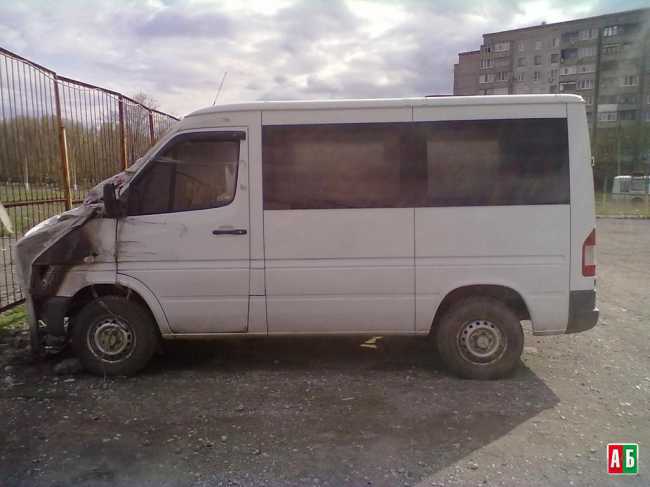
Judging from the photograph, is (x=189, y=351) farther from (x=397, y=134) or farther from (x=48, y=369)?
(x=397, y=134)

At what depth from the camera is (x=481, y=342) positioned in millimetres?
4602

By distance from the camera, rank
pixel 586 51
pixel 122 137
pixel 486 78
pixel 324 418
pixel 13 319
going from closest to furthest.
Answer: pixel 324 418, pixel 13 319, pixel 122 137, pixel 586 51, pixel 486 78

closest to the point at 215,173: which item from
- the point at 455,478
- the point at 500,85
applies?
the point at 455,478

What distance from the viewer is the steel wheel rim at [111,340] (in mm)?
4660

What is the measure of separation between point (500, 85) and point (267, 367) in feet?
199

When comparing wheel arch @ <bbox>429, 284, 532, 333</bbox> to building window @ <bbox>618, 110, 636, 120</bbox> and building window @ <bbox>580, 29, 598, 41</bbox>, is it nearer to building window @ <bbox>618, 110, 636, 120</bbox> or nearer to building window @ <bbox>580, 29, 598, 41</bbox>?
building window @ <bbox>618, 110, 636, 120</bbox>

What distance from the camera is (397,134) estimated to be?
4449mm

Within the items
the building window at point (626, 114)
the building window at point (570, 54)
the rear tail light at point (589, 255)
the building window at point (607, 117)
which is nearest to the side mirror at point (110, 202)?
the rear tail light at point (589, 255)

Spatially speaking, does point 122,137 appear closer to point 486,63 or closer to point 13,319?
point 13,319

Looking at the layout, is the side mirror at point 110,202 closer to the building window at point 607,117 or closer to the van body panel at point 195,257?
the van body panel at point 195,257

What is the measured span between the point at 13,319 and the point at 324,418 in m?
4.51

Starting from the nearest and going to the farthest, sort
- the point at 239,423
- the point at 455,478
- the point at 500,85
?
the point at 455,478
the point at 239,423
the point at 500,85

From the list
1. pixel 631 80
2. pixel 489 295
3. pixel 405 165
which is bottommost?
pixel 489 295

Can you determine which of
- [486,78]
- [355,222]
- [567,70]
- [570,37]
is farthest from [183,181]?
[486,78]
